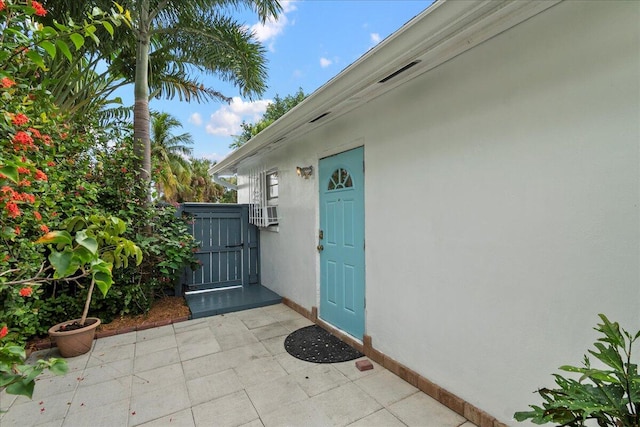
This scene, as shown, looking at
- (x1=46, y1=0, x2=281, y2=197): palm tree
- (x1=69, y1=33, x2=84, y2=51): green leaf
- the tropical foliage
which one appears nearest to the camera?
(x1=69, y1=33, x2=84, y2=51): green leaf

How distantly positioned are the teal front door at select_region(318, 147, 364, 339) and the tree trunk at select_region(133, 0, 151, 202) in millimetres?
2615

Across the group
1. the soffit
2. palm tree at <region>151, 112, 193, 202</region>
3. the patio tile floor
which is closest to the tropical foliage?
palm tree at <region>151, 112, 193, 202</region>

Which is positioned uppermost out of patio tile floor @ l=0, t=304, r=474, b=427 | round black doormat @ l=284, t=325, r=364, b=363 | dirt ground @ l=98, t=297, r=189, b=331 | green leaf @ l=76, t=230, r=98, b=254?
green leaf @ l=76, t=230, r=98, b=254

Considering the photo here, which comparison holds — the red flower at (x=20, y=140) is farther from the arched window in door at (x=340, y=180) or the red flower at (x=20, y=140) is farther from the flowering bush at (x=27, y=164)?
the arched window in door at (x=340, y=180)

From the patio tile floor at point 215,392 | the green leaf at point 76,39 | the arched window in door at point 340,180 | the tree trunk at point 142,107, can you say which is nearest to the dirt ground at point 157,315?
the patio tile floor at point 215,392

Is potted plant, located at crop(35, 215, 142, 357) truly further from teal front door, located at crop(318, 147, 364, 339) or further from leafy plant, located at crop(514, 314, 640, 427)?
teal front door, located at crop(318, 147, 364, 339)

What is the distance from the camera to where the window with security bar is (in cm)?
536

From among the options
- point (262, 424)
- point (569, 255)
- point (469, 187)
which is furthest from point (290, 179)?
point (569, 255)

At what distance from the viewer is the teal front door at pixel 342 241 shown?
10.9 ft

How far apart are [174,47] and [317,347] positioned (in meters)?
5.25

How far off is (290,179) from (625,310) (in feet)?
13.0

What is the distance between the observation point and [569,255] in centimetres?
169

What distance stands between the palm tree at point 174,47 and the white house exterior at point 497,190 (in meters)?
2.81

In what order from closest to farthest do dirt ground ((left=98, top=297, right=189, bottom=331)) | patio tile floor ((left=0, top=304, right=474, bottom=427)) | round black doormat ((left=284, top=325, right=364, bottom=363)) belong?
patio tile floor ((left=0, top=304, right=474, bottom=427)), round black doormat ((left=284, top=325, right=364, bottom=363)), dirt ground ((left=98, top=297, right=189, bottom=331))
